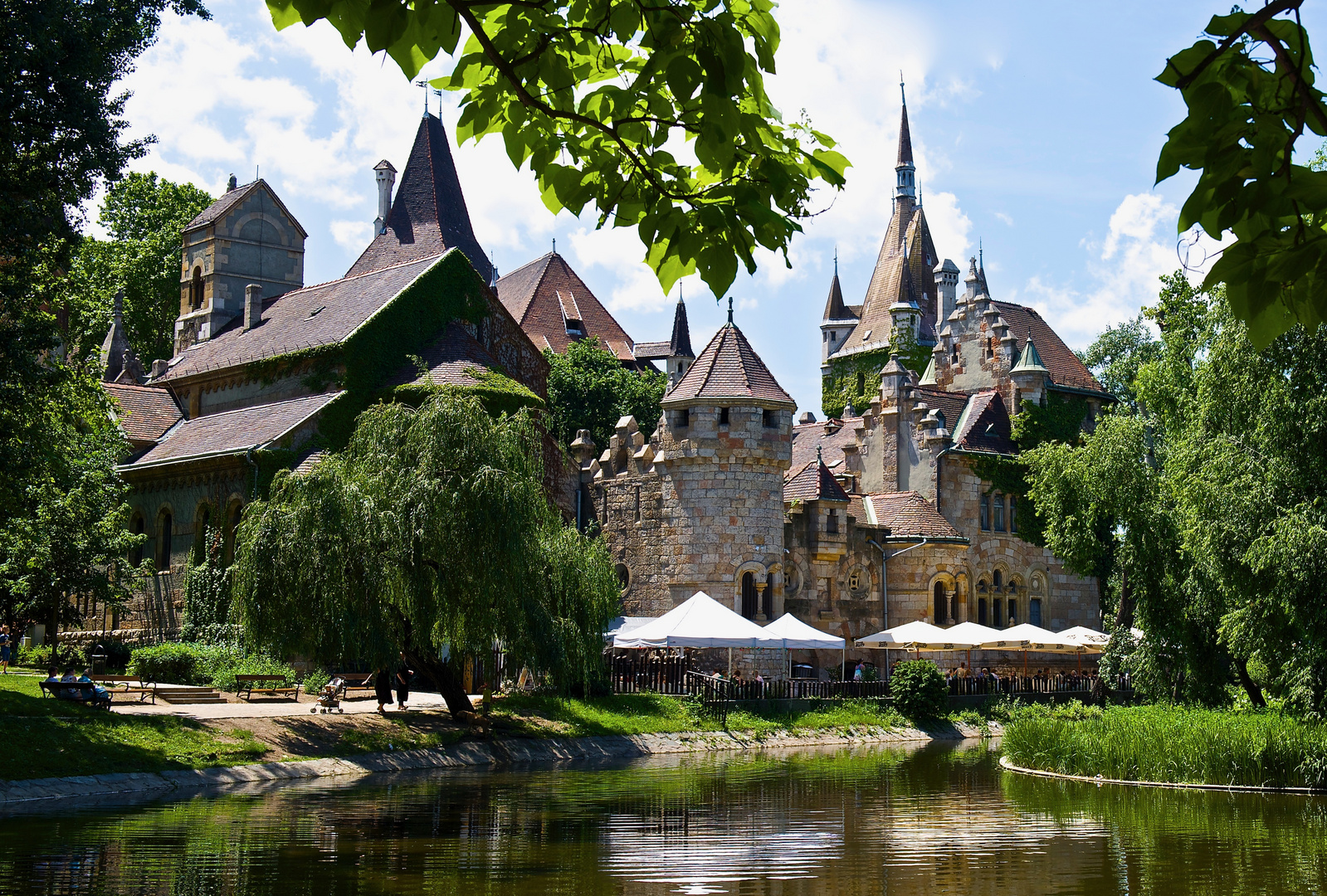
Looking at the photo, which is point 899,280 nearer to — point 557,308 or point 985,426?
point 557,308

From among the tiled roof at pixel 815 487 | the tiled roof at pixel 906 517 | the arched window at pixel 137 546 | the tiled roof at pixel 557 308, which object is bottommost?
the arched window at pixel 137 546

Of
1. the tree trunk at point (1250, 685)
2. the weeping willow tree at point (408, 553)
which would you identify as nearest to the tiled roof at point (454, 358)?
the weeping willow tree at point (408, 553)

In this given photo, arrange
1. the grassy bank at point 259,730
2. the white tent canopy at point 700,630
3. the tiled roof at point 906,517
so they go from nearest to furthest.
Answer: the grassy bank at point 259,730 → the white tent canopy at point 700,630 → the tiled roof at point 906,517

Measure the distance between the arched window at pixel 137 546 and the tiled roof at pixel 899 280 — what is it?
132ft

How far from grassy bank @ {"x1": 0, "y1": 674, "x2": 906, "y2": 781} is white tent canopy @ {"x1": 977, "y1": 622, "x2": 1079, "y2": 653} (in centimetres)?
897

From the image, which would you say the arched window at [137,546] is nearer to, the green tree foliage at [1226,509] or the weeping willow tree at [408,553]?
the weeping willow tree at [408,553]

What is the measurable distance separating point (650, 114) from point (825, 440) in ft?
160

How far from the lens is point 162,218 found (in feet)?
214

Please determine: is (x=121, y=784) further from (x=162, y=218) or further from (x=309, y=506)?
(x=162, y=218)

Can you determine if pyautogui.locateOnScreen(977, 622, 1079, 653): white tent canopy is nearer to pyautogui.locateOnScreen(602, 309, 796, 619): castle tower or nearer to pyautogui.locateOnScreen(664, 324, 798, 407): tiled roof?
pyautogui.locateOnScreen(602, 309, 796, 619): castle tower

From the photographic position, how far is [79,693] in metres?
23.1

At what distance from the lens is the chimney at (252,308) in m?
46.6

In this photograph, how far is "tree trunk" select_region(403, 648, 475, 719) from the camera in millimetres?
26609

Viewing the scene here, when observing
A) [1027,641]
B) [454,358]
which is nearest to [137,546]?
[454,358]
